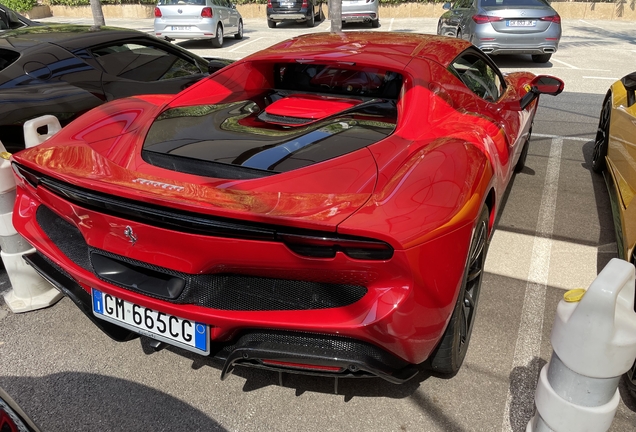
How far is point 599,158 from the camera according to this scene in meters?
4.56

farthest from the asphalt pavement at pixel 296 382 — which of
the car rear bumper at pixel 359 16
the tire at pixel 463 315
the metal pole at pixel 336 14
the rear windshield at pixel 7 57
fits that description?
the car rear bumper at pixel 359 16

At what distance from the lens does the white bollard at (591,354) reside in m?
1.43

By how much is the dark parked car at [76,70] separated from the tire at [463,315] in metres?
2.87

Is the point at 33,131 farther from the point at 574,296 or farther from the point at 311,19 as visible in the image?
the point at 311,19

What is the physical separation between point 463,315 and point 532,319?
75 centimetres

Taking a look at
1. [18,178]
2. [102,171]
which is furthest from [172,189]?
[18,178]

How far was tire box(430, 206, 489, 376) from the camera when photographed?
2.08 m

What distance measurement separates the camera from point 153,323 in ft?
6.68

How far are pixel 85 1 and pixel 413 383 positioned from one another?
24.3 m

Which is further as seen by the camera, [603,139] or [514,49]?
[514,49]

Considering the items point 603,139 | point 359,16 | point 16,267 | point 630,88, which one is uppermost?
point 630,88

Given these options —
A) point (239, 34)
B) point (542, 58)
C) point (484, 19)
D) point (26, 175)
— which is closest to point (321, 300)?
point (26, 175)

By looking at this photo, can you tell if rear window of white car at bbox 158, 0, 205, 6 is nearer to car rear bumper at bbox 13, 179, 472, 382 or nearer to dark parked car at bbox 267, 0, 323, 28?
dark parked car at bbox 267, 0, 323, 28

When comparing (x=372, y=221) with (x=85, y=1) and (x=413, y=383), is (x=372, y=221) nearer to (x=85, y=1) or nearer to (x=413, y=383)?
(x=413, y=383)
